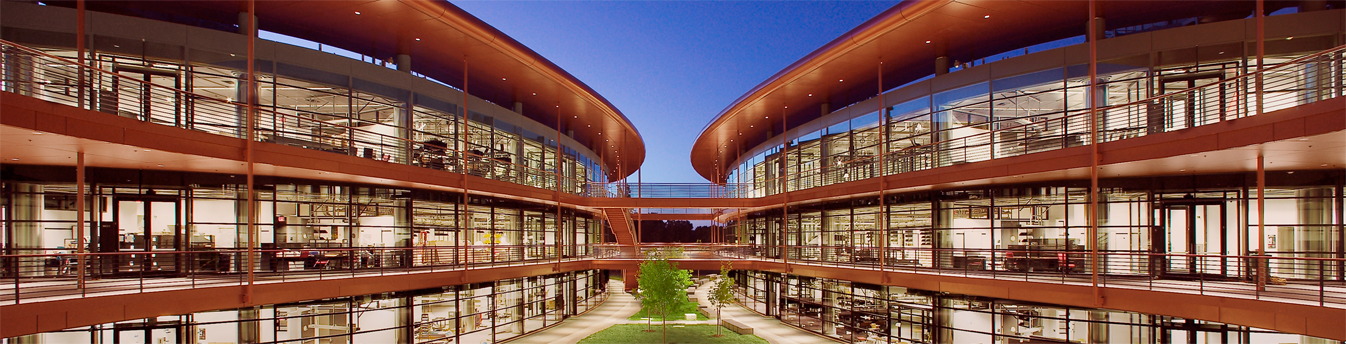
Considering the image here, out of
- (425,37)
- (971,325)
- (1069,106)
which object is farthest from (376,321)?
(1069,106)

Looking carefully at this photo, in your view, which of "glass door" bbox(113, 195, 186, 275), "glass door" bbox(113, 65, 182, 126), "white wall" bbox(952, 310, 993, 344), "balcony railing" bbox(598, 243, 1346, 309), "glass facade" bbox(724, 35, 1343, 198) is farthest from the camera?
"white wall" bbox(952, 310, 993, 344)

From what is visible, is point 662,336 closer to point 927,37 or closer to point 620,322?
point 620,322

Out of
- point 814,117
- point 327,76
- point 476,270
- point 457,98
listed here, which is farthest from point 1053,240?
point 327,76

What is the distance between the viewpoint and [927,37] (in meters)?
21.4

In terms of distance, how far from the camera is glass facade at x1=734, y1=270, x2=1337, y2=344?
16.9 metres

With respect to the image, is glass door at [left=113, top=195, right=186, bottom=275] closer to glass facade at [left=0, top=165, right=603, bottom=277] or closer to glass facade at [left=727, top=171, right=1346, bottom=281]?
glass facade at [left=0, top=165, right=603, bottom=277]

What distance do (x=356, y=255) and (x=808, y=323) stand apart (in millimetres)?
20022

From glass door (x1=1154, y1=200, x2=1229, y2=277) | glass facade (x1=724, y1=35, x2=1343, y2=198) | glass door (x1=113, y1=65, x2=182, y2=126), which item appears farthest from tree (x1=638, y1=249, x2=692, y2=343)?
glass door (x1=113, y1=65, x2=182, y2=126)

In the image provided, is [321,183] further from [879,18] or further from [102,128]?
[879,18]

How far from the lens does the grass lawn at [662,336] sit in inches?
1066

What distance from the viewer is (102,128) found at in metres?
12.2

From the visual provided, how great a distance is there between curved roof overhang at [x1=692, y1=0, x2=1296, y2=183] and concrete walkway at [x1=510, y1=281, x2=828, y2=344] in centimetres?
1073

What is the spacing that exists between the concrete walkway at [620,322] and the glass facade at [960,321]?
1200 mm

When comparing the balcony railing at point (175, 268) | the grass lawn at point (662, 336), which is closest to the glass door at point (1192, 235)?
the grass lawn at point (662, 336)
